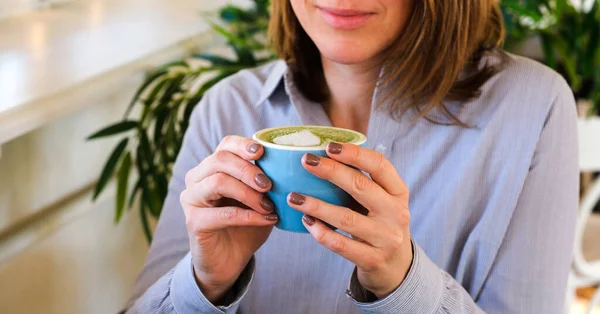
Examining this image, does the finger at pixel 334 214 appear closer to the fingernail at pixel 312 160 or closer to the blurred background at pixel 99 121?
the fingernail at pixel 312 160

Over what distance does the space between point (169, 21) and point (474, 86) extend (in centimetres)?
97

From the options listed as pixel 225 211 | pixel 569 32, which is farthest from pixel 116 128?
pixel 569 32

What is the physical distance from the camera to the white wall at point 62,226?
1230 mm

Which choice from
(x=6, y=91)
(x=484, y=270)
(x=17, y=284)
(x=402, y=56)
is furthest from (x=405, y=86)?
(x=17, y=284)

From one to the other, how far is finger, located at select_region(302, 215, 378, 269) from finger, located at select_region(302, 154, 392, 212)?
0.14 feet

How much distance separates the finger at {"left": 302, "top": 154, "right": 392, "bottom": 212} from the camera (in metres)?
0.71

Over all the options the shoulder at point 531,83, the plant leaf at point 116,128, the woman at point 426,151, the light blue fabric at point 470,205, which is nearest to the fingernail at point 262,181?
the woman at point 426,151

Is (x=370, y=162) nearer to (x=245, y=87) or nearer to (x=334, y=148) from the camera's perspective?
(x=334, y=148)

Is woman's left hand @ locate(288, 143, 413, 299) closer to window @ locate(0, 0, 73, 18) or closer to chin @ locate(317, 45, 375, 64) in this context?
chin @ locate(317, 45, 375, 64)

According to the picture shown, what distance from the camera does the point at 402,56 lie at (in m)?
1.10

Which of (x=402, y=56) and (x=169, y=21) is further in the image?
(x=169, y=21)

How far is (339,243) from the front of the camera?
2.52ft

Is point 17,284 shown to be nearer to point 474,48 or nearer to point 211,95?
point 211,95

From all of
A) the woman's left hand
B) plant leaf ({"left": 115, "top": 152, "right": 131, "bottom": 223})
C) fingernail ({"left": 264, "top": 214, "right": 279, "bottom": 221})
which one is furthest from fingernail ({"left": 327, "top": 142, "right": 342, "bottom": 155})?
plant leaf ({"left": 115, "top": 152, "right": 131, "bottom": 223})
